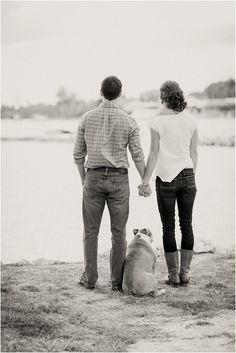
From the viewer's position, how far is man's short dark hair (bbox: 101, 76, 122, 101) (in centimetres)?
544

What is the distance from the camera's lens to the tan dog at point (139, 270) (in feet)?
18.1

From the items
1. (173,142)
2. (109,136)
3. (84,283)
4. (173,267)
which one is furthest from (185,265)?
(109,136)

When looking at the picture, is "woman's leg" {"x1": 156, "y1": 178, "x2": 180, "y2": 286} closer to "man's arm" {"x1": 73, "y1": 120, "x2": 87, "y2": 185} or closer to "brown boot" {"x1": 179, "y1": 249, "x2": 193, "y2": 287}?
"brown boot" {"x1": 179, "y1": 249, "x2": 193, "y2": 287}

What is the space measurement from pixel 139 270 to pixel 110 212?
1.91ft

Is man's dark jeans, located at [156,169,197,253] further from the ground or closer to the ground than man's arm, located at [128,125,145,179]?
closer to the ground

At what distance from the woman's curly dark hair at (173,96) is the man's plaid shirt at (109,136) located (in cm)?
39

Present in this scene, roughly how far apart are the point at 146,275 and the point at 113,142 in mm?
1224

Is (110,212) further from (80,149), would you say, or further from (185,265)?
(185,265)

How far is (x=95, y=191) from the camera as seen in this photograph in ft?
18.1

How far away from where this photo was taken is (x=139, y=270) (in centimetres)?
554

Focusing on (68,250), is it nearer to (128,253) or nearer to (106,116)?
(128,253)

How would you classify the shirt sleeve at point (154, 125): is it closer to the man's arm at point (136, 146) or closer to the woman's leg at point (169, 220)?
the man's arm at point (136, 146)

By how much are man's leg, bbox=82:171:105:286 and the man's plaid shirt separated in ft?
0.59

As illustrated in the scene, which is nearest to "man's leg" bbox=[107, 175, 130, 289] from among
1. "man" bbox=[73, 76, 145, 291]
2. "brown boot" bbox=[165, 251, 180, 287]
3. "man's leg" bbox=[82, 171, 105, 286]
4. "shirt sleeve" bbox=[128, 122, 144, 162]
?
"man" bbox=[73, 76, 145, 291]
